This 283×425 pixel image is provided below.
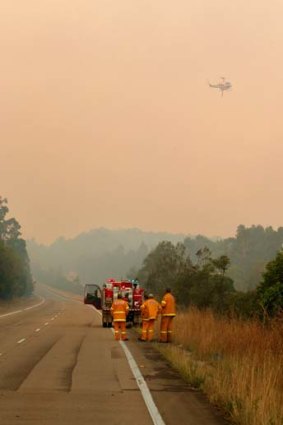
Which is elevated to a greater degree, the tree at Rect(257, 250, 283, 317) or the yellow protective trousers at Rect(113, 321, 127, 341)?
Result: the tree at Rect(257, 250, 283, 317)

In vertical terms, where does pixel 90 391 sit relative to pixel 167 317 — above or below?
below

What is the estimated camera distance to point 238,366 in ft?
43.2

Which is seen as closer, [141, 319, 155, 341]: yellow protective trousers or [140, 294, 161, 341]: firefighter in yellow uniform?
[140, 294, 161, 341]: firefighter in yellow uniform

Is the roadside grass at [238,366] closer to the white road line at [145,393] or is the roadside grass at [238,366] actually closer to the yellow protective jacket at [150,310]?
the white road line at [145,393]

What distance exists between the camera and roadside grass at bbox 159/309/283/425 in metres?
9.67

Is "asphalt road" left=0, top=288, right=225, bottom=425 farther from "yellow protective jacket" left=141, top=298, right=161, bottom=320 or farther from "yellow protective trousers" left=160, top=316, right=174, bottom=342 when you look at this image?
"yellow protective trousers" left=160, top=316, right=174, bottom=342

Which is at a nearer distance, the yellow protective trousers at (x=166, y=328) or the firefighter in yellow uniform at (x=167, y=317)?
the firefighter in yellow uniform at (x=167, y=317)

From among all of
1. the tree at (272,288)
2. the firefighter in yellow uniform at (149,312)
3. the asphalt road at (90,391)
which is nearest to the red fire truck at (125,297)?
the tree at (272,288)

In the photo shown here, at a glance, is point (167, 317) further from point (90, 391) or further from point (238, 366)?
point (90, 391)

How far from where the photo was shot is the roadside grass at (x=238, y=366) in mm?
9672

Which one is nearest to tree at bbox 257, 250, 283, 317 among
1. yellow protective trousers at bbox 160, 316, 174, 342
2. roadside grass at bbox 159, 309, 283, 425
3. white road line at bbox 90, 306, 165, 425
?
roadside grass at bbox 159, 309, 283, 425

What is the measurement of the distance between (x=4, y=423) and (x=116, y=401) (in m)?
2.46

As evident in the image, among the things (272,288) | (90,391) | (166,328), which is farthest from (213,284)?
(90,391)

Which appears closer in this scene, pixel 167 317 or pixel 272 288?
pixel 167 317
